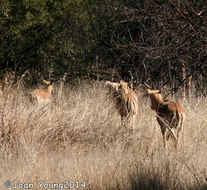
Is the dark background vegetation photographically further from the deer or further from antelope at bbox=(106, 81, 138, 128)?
the deer

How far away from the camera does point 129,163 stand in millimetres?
5871

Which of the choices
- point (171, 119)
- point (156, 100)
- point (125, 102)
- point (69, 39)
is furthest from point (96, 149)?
point (69, 39)

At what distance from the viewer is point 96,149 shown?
23.3 feet

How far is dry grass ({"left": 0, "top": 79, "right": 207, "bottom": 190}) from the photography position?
5.39 m

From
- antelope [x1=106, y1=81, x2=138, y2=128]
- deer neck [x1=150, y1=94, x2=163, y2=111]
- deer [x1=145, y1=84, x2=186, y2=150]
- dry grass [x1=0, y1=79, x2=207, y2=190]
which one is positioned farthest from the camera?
antelope [x1=106, y1=81, x2=138, y2=128]

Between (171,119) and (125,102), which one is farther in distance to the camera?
(125,102)

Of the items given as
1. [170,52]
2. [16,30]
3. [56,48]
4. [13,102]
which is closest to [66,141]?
[13,102]

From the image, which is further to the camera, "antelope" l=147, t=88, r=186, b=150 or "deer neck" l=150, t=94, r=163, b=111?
"deer neck" l=150, t=94, r=163, b=111

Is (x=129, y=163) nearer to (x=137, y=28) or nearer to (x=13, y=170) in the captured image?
(x=13, y=170)

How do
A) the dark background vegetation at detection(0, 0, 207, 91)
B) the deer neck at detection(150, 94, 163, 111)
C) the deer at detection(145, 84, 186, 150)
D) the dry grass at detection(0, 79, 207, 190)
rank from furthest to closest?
the dark background vegetation at detection(0, 0, 207, 91)
the deer neck at detection(150, 94, 163, 111)
the deer at detection(145, 84, 186, 150)
the dry grass at detection(0, 79, 207, 190)

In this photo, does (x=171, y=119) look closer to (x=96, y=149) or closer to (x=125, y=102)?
(x=96, y=149)

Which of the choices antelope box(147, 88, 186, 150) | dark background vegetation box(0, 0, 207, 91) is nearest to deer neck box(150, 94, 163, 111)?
antelope box(147, 88, 186, 150)

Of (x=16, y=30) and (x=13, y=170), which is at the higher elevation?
(x=16, y=30)

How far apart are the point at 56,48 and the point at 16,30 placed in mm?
1854
